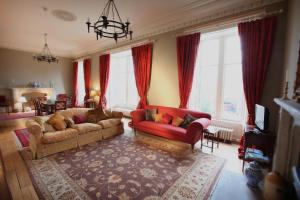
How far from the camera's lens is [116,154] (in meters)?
3.34

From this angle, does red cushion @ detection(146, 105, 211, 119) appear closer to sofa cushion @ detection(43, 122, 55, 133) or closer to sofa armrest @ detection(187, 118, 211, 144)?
sofa armrest @ detection(187, 118, 211, 144)

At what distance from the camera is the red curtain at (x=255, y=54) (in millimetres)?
3178

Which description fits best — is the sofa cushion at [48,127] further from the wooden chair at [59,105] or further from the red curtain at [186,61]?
the red curtain at [186,61]

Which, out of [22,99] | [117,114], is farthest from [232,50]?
[22,99]

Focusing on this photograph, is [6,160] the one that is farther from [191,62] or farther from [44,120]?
[191,62]

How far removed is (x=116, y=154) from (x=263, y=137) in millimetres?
2890

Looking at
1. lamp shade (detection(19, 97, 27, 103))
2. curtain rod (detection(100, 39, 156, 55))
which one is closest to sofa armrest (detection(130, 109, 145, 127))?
curtain rod (detection(100, 39, 156, 55))

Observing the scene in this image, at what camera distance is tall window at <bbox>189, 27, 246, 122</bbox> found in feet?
13.3

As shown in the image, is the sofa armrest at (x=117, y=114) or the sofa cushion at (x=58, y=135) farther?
the sofa armrest at (x=117, y=114)

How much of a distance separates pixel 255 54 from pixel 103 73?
6.04 metres

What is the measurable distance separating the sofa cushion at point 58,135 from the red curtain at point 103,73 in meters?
3.87

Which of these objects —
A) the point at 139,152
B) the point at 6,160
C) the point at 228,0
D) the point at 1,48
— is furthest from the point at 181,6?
the point at 1,48

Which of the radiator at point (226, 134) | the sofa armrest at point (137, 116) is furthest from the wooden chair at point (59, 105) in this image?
the radiator at point (226, 134)

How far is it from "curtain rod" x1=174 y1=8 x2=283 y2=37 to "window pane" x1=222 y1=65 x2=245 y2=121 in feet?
3.52
